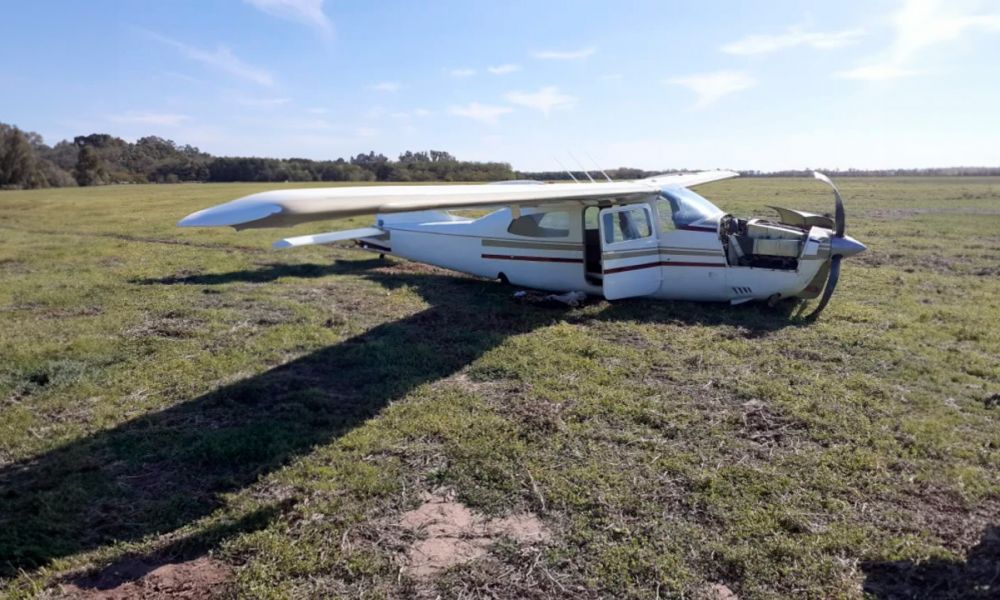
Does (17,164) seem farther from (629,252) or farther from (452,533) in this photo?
(452,533)

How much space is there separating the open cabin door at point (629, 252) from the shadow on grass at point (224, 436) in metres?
0.48

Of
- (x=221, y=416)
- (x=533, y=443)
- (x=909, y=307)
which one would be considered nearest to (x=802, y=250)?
(x=909, y=307)

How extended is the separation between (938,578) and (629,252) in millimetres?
5703

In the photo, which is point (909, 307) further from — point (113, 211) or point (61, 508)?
point (113, 211)

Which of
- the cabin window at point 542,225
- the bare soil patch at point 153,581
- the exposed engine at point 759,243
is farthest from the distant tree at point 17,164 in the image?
the bare soil patch at point 153,581

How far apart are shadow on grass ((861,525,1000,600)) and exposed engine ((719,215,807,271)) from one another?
5167 millimetres

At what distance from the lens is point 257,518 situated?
11.7 feet

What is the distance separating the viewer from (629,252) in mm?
8328

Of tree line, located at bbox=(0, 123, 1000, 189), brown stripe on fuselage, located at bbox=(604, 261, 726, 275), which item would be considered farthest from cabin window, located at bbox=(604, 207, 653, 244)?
tree line, located at bbox=(0, 123, 1000, 189)

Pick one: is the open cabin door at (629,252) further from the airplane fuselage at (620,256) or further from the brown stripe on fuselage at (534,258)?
the brown stripe on fuselage at (534,258)

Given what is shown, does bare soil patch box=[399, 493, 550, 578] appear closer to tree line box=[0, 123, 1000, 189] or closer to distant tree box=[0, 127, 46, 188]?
tree line box=[0, 123, 1000, 189]

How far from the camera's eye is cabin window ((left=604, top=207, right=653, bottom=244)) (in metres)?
8.29

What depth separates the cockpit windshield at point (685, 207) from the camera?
832cm

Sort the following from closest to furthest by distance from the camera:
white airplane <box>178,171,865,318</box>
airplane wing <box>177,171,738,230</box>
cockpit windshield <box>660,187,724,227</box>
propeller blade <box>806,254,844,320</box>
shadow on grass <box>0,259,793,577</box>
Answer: shadow on grass <box>0,259,793,577</box> → airplane wing <box>177,171,738,230</box> → propeller blade <box>806,254,844,320</box> → white airplane <box>178,171,865,318</box> → cockpit windshield <box>660,187,724,227</box>
